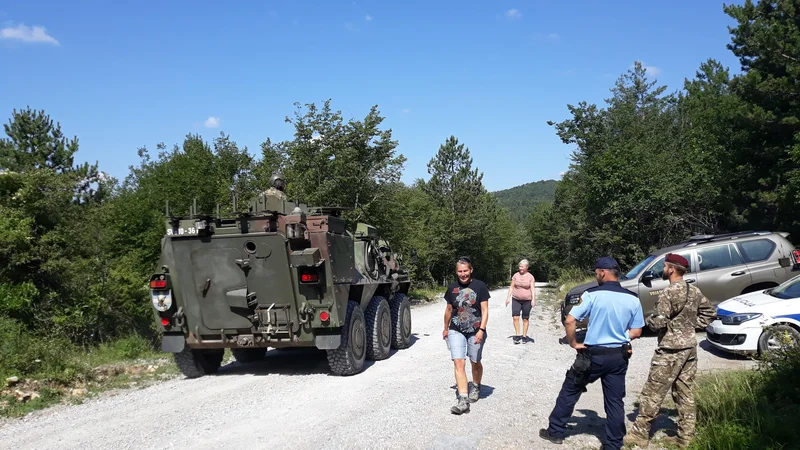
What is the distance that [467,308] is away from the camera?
6703 millimetres

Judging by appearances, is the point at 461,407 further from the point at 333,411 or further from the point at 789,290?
the point at 789,290

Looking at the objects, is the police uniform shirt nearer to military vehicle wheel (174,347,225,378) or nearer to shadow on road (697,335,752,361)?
shadow on road (697,335,752,361)

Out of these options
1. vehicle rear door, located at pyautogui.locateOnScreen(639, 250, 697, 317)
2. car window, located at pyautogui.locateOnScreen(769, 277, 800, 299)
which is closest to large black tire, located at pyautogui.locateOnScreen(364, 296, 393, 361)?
vehicle rear door, located at pyautogui.locateOnScreen(639, 250, 697, 317)

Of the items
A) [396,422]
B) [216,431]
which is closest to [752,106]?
[396,422]

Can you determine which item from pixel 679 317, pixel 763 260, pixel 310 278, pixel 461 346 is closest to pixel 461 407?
pixel 461 346

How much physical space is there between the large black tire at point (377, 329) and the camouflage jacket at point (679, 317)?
5437 mm

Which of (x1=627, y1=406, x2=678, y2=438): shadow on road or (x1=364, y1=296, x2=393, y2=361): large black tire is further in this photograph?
(x1=364, y1=296, x2=393, y2=361): large black tire

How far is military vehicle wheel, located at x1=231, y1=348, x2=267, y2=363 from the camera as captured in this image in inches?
424

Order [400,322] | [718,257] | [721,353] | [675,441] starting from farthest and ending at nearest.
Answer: [400,322]
[718,257]
[721,353]
[675,441]

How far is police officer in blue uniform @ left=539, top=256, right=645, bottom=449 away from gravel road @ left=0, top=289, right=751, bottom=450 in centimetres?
51

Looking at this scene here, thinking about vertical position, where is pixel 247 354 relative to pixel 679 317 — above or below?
below

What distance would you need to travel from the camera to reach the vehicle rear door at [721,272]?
35.8ft

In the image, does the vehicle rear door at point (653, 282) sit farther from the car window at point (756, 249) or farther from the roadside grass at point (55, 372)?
the roadside grass at point (55, 372)

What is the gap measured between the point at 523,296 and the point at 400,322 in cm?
248
